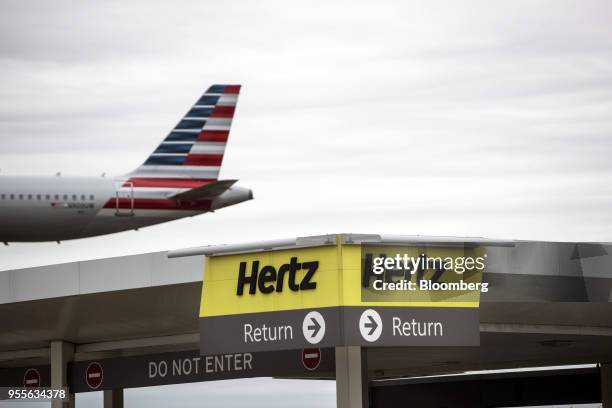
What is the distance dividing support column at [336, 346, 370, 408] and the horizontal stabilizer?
1152 cm

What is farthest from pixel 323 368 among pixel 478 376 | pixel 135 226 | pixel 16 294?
pixel 478 376

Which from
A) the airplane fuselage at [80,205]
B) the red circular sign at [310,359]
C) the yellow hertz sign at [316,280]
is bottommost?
the red circular sign at [310,359]

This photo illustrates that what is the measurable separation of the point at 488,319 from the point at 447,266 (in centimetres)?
614

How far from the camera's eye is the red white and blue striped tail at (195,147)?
1721 inches

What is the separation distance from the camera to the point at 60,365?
3834 centimetres

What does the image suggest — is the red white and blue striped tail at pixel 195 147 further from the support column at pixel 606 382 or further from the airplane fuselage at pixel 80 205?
the support column at pixel 606 382

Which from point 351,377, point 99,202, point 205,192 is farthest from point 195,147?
point 351,377

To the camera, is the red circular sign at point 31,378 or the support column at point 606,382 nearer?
the red circular sign at point 31,378

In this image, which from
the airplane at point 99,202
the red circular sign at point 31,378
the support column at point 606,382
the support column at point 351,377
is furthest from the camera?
the support column at point 606,382

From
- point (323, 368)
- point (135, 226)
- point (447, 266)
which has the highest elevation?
point (135, 226)

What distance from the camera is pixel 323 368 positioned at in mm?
31594

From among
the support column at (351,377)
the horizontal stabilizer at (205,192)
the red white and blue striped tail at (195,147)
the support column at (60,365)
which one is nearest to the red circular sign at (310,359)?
the support column at (351,377)

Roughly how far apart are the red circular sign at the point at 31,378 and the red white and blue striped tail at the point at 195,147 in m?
7.41

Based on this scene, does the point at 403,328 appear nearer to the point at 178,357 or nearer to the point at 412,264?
the point at 412,264
